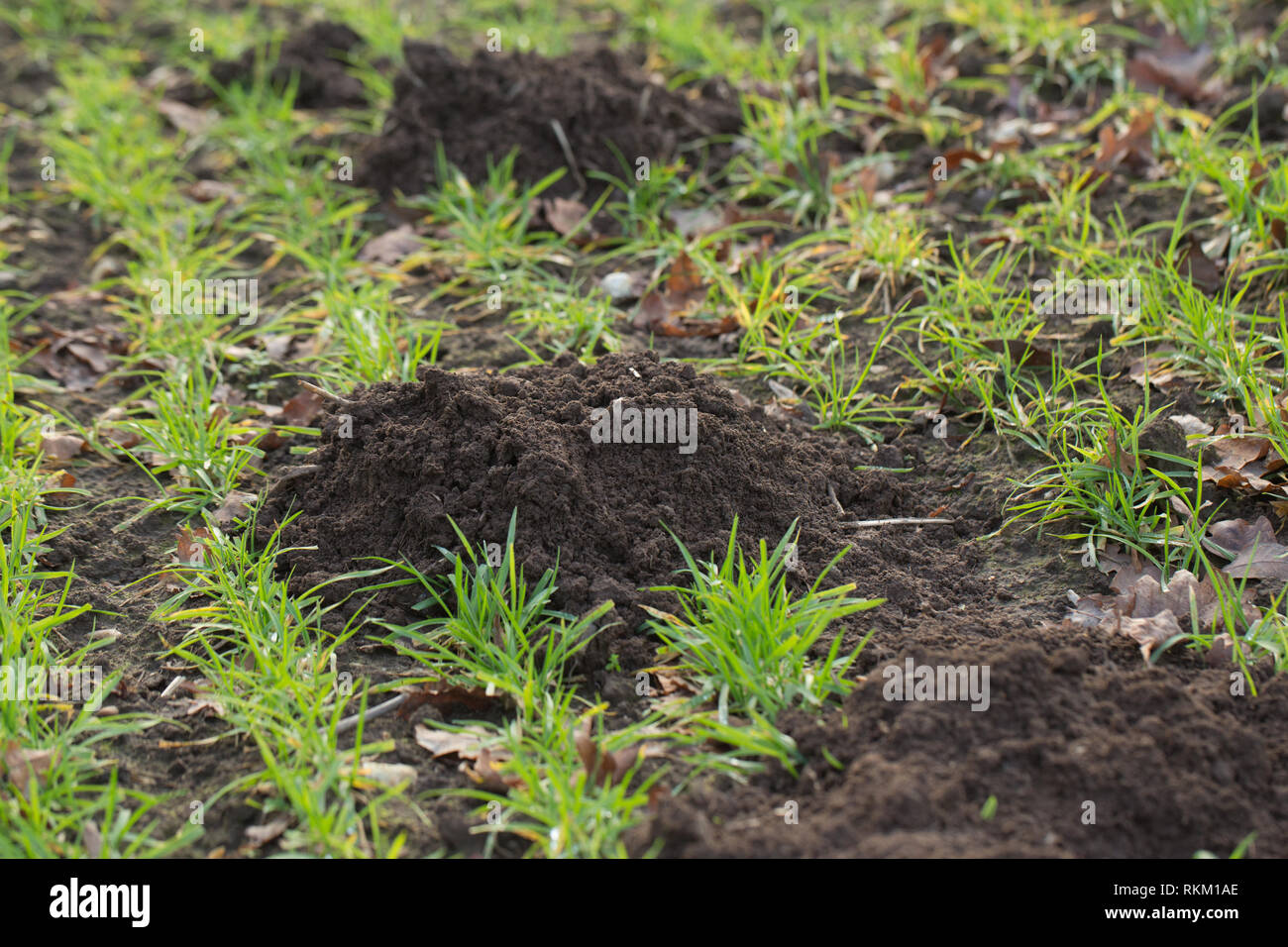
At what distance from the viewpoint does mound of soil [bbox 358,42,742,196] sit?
498 cm

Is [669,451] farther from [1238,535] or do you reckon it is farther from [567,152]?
[567,152]

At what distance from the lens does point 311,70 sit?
598cm

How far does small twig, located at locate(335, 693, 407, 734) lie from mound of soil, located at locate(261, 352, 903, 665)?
0.39 m

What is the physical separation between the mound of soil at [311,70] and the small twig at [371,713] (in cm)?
415

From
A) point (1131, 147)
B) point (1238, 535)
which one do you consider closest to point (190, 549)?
point (1238, 535)

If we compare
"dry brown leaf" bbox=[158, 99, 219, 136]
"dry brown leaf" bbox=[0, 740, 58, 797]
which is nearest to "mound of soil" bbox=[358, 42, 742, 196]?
"dry brown leaf" bbox=[158, 99, 219, 136]

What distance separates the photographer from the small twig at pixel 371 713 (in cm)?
257

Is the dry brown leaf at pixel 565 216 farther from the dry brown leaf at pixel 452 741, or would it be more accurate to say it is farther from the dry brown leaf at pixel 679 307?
the dry brown leaf at pixel 452 741

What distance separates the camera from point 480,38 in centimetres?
635

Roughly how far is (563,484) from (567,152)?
8.06 ft

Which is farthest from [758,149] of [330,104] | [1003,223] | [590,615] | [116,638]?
[116,638]

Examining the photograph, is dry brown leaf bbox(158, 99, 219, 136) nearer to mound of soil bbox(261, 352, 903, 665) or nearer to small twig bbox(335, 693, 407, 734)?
mound of soil bbox(261, 352, 903, 665)
